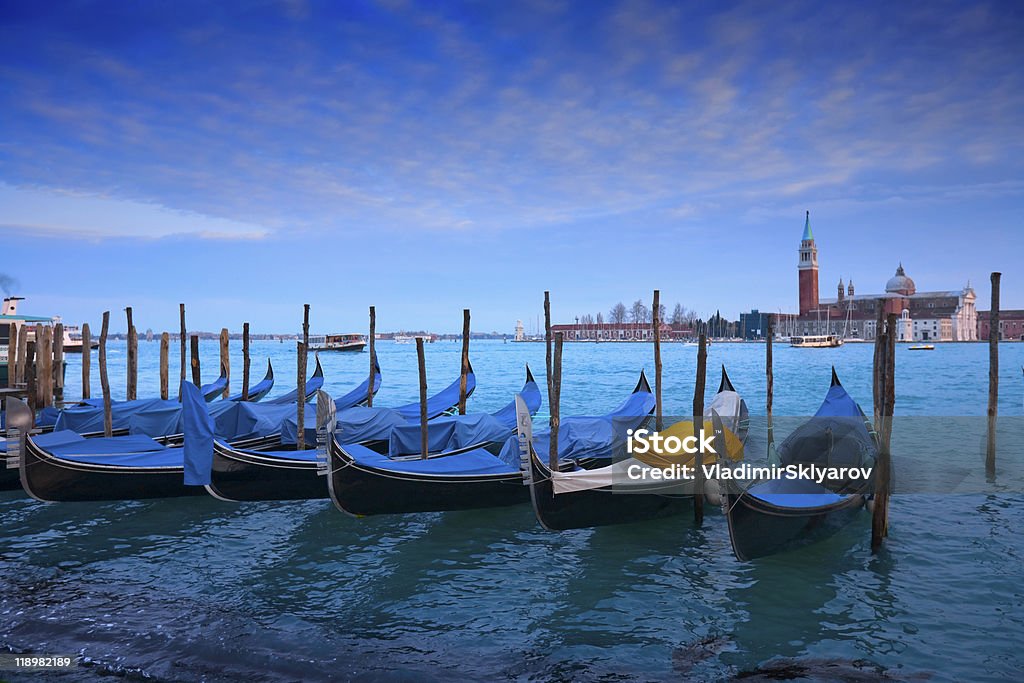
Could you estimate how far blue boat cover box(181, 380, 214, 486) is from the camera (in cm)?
779

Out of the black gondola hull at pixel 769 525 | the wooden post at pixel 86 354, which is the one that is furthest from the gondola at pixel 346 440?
the wooden post at pixel 86 354

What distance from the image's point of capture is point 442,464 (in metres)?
8.46

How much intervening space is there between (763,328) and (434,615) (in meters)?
109

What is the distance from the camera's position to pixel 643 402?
42.2 feet

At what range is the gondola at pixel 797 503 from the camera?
650cm


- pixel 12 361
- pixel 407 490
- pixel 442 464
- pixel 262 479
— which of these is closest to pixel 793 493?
pixel 442 464

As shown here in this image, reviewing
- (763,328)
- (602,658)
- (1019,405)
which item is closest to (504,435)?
(602,658)

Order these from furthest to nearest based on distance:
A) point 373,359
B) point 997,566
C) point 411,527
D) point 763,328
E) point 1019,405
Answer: point 763,328 → point 1019,405 → point 373,359 → point 411,527 → point 997,566

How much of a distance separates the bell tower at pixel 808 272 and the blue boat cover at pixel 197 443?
10129 cm

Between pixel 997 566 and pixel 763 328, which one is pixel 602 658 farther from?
pixel 763 328

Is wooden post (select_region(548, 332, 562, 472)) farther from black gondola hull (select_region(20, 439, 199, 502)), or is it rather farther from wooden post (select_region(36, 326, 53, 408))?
wooden post (select_region(36, 326, 53, 408))

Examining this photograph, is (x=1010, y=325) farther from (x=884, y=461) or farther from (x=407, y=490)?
(x=407, y=490)

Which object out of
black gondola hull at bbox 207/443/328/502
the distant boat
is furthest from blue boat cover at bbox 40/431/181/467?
the distant boat

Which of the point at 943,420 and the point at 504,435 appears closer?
the point at 504,435
